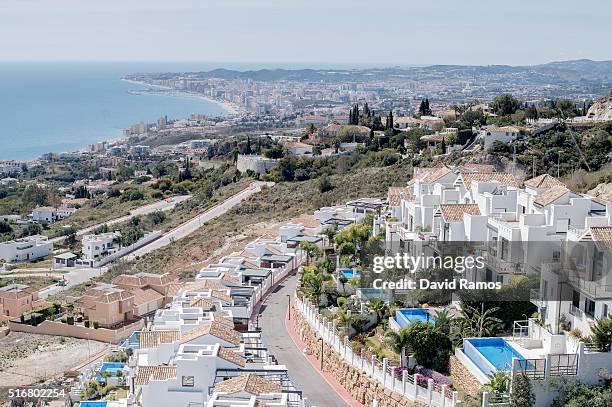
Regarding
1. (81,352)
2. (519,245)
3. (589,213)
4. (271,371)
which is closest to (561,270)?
(519,245)

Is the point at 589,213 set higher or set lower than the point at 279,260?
higher

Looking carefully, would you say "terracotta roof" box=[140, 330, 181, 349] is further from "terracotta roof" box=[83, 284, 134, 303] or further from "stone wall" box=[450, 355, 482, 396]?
"terracotta roof" box=[83, 284, 134, 303]

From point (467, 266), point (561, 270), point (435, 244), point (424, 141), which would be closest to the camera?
point (561, 270)

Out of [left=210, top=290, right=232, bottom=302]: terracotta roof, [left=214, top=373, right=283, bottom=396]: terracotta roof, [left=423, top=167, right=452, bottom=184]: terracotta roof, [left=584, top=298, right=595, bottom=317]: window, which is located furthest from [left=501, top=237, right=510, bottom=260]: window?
[left=210, top=290, right=232, bottom=302]: terracotta roof

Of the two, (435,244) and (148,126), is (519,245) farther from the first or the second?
(148,126)

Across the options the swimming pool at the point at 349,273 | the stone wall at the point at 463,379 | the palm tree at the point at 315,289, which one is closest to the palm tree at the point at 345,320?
the palm tree at the point at 315,289

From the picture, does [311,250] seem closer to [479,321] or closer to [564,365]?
[479,321]
